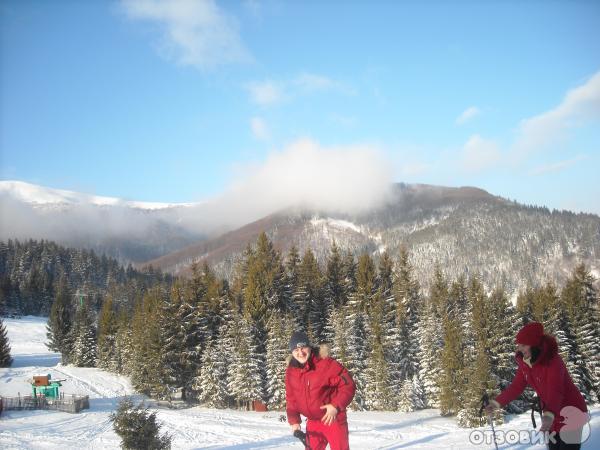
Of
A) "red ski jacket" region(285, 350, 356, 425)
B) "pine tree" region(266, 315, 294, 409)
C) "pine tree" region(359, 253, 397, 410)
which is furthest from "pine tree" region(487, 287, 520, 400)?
"red ski jacket" region(285, 350, 356, 425)

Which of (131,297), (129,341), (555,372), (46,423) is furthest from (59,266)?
(555,372)

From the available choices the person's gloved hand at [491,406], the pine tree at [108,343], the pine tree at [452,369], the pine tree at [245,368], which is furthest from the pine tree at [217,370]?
the person's gloved hand at [491,406]

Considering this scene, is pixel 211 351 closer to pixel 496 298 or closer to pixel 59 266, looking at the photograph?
pixel 496 298

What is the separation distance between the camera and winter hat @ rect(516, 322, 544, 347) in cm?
589

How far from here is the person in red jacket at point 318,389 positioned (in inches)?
246

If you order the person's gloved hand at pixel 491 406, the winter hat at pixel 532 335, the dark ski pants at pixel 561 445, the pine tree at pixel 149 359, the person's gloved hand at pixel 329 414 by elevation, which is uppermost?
the winter hat at pixel 532 335

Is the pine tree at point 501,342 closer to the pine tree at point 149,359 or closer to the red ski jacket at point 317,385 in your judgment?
the pine tree at point 149,359

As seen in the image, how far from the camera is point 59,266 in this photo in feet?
514

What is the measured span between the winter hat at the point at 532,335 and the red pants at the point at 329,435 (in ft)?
8.85

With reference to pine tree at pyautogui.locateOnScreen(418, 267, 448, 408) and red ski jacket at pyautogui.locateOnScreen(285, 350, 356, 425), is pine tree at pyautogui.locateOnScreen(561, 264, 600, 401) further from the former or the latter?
red ski jacket at pyautogui.locateOnScreen(285, 350, 356, 425)

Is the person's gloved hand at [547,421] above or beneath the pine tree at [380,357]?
above

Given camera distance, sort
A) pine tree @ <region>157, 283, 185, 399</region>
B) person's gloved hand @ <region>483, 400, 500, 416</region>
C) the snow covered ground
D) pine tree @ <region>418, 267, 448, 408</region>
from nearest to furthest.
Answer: person's gloved hand @ <region>483, 400, 500, 416</region> → the snow covered ground → pine tree @ <region>418, 267, 448, 408</region> → pine tree @ <region>157, 283, 185, 399</region>

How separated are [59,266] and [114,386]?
12727 centimetres

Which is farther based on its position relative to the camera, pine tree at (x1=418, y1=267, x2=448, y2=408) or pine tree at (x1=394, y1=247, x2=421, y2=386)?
pine tree at (x1=394, y1=247, x2=421, y2=386)
